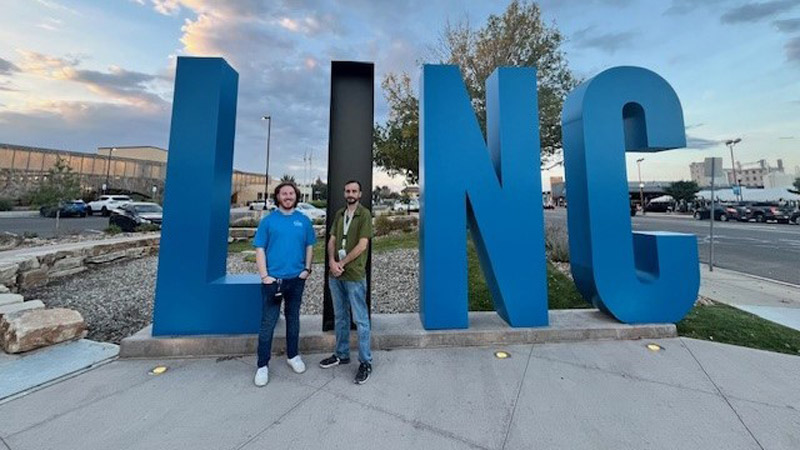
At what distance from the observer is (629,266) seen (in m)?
4.04

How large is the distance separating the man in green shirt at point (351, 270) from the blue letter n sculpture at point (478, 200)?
0.95 metres

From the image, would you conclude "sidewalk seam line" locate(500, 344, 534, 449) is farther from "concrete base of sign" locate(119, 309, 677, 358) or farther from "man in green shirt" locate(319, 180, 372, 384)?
"man in green shirt" locate(319, 180, 372, 384)

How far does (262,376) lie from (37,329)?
2.54 m

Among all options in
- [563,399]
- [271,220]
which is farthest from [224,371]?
[563,399]

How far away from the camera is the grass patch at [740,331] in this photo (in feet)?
12.9

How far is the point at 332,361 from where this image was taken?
3271 millimetres

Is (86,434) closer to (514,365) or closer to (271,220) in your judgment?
(271,220)

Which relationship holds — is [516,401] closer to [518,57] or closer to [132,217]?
[518,57]

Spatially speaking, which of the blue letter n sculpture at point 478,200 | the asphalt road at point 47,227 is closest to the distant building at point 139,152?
the asphalt road at point 47,227

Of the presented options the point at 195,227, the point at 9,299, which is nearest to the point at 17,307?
the point at 9,299

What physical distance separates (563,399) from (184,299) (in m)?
3.79

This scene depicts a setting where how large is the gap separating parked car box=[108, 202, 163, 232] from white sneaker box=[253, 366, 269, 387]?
1505 centimetres

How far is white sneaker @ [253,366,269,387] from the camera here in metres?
2.90

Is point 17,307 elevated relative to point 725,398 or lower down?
elevated
